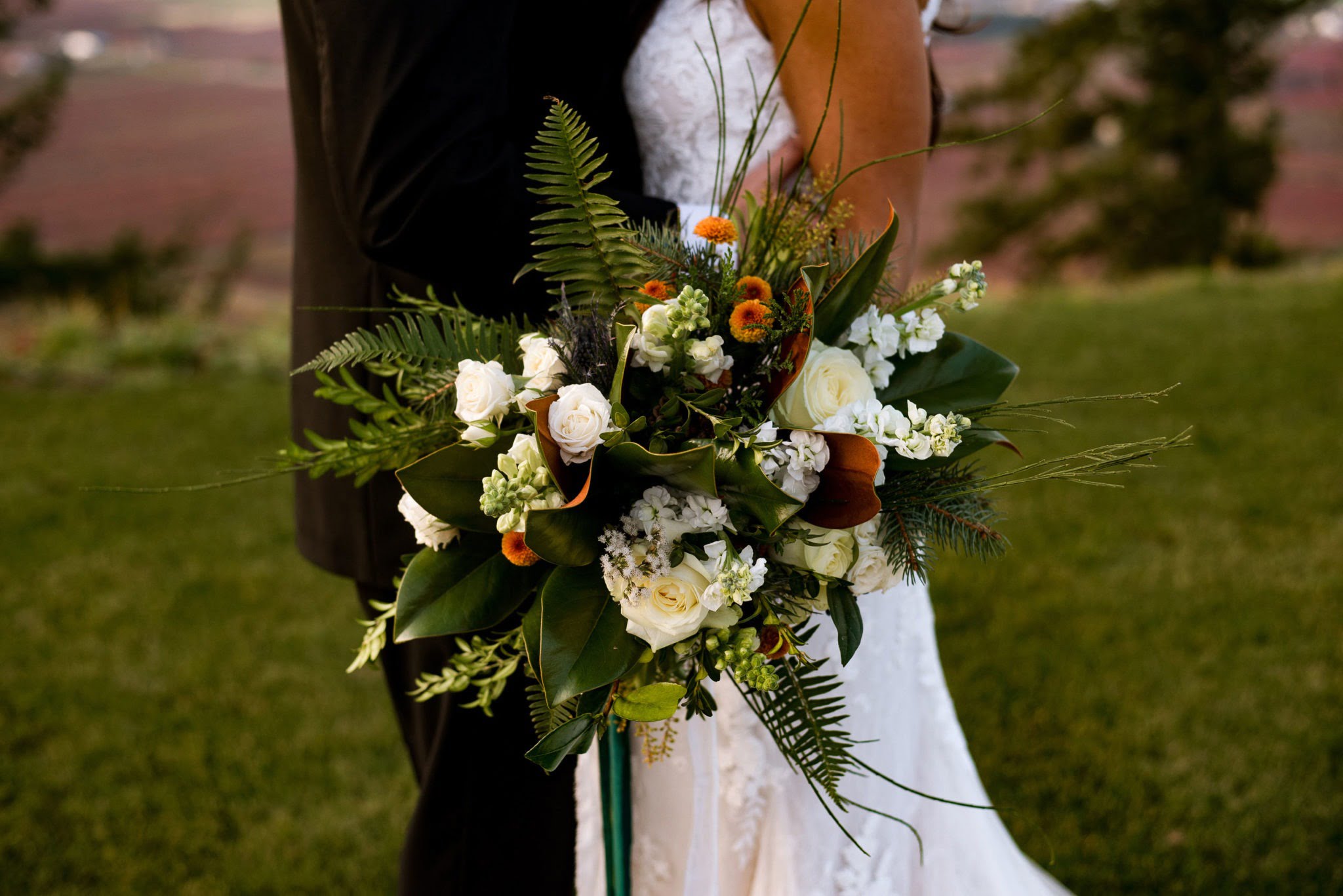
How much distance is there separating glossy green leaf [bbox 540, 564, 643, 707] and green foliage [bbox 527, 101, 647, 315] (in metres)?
0.32

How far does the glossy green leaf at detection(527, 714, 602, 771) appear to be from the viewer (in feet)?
3.74

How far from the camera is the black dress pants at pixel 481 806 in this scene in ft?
5.53

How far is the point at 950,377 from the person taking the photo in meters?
1.31

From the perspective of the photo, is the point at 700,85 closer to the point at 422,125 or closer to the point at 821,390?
the point at 422,125

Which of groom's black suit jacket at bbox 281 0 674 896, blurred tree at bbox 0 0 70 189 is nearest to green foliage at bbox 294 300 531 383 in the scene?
groom's black suit jacket at bbox 281 0 674 896

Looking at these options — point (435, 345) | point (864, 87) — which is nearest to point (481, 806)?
point (435, 345)

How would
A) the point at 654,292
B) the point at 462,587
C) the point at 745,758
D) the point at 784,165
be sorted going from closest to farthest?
the point at 654,292, the point at 462,587, the point at 784,165, the point at 745,758

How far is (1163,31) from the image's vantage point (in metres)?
13.9

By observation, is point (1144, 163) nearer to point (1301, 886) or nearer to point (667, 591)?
point (1301, 886)

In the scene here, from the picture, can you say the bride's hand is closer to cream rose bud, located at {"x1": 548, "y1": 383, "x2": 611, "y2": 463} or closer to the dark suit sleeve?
the dark suit sleeve

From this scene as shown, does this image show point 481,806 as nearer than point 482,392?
No

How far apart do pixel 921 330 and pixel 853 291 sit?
0.34ft

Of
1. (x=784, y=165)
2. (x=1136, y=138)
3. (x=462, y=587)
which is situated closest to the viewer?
(x=462, y=587)

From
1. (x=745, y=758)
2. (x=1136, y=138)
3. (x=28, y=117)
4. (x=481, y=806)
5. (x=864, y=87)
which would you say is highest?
(x=1136, y=138)
